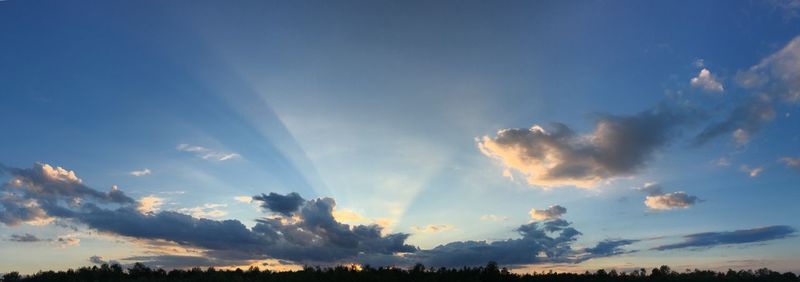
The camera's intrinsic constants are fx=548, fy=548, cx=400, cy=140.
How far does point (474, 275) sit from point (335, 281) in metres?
50.1

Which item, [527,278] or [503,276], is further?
[527,278]

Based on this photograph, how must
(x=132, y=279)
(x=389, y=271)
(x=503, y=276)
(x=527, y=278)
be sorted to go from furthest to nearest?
(x=527, y=278) → (x=503, y=276) → (x=132, y=279) → (x=389, y=271)

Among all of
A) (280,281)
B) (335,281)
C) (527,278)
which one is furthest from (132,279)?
(527,278)

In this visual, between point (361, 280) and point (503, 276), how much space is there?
60101 millimetres

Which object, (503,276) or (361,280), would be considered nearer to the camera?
(361,280)

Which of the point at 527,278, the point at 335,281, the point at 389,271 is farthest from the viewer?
the point at 527,278

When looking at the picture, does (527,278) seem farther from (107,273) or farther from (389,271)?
(107,273)

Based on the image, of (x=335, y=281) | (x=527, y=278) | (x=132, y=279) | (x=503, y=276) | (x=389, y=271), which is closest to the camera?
(x=335, y=281)

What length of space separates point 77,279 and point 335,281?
79053 millimetres

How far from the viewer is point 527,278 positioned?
196000mm

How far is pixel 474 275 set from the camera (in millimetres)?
163875

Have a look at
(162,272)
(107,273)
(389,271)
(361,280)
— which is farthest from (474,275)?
(107,273)

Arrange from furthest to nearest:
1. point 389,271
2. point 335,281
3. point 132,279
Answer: point 132,279, point 389,271, point 335,281

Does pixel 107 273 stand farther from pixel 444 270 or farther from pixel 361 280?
pixel 444 270
